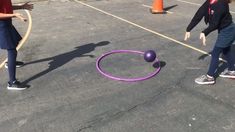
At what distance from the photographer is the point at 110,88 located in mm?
6938

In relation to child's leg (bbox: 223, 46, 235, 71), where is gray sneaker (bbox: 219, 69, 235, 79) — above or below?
below

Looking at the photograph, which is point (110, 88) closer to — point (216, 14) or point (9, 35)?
point (9, 35)

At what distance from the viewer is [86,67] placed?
8055 millimetres

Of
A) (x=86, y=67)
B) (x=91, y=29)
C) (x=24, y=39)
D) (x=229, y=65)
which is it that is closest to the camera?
(x=229, y=65)

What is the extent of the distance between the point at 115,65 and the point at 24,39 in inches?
144

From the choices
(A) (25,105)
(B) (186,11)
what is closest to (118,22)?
(B) (186,11)

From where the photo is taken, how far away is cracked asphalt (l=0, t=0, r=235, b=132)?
5.60 metres

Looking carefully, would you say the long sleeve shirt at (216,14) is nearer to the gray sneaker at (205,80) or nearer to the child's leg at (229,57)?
the child's leg at (229,57)

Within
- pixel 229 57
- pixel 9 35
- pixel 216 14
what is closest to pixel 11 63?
pixel 9 35

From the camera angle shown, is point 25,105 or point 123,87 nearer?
point 25,105

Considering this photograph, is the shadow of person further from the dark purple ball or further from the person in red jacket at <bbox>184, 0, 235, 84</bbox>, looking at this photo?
the person in red jacket at <bbox>184, 0, 235, 84</bbox>

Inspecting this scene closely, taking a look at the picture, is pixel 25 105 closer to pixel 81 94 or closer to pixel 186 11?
pixel 81 94

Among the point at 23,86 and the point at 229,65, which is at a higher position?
the point at 229,65

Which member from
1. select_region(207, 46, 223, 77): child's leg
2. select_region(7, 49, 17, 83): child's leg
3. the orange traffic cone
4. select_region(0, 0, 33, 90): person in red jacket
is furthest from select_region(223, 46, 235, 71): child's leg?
the orange traffic cone
